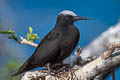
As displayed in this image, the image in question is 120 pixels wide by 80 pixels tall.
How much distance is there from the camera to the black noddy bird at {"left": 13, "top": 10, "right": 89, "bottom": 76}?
2.29 meters

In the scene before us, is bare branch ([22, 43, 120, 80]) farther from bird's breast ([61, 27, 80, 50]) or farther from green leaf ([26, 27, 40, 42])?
green leaf ([26, 27, 40, 42])

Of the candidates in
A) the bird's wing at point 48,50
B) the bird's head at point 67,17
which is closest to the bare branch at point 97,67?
the bird's wing at point 48,50

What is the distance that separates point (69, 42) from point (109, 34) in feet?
5.88

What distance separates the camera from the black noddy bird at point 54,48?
2.29 meters

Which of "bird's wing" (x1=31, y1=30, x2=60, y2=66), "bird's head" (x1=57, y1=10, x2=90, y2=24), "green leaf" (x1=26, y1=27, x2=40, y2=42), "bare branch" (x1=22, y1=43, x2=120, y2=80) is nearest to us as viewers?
"bare branch" (x1=22, y1=43, x2=120, y2=80)

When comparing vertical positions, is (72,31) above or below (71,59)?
above

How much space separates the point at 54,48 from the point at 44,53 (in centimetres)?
9

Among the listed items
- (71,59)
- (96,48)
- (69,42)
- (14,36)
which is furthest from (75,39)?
(96,48)

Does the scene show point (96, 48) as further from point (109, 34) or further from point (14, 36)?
point (14, 36)

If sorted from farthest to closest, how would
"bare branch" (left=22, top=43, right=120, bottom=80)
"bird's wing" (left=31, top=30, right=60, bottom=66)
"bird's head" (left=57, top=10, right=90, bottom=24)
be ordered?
1. "bird's head" (left=57, top=10, right=90, bottom=24)
2. "bird's wing" (left=31, top=30, right=60, bottom=66)
3. "bare branch" (left=22, top=43, right=120, bottom=80)

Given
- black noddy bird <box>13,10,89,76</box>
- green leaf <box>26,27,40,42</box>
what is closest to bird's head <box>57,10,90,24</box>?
black noddy bird <box>13,10,89,76</box>

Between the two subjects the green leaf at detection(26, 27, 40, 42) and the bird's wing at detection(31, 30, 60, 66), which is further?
the green leaf at detection(26, 27, 40, 42)

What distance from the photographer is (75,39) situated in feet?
7.68

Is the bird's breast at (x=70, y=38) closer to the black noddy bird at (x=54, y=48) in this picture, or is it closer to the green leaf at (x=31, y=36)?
the black noddy bird at (x=54, y=48)
